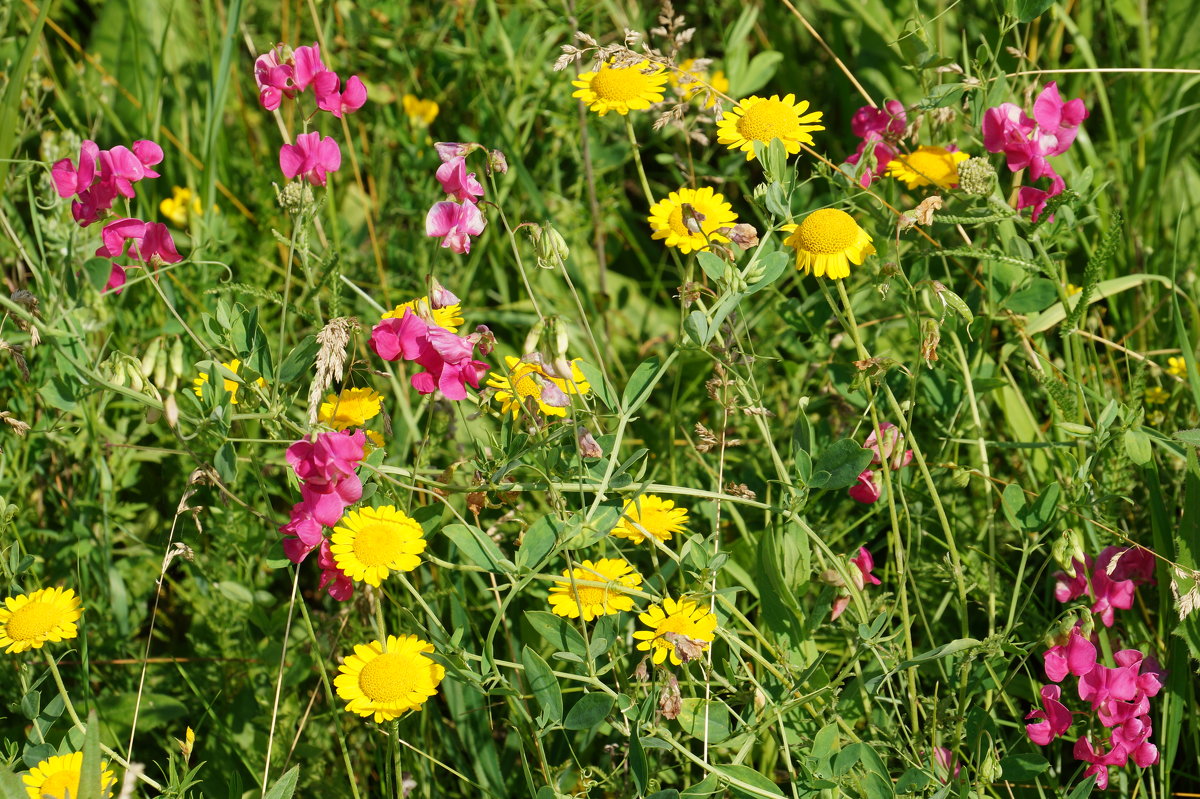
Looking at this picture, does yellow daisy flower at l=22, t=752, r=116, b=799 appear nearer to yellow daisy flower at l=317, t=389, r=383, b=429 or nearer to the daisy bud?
yellow daisy flower at l=317, t=389, r=383, b=429

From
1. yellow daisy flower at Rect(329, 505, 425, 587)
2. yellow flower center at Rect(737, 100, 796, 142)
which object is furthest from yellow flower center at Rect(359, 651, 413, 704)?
yellow flower center at Rect(737, 100, 796, 142)

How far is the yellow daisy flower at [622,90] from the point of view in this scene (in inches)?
66.1

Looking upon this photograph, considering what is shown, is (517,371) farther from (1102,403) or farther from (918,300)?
(1102,403)

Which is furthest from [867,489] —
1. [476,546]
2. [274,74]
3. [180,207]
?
[180,207]

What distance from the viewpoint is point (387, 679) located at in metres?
1.30

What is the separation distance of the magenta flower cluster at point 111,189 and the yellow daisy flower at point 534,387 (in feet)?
1.57

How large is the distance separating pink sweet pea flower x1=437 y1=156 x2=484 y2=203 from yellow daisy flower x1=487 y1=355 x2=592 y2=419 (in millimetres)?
203

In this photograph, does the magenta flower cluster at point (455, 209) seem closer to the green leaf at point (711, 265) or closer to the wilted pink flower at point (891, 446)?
the green leaf at point (711, 265)

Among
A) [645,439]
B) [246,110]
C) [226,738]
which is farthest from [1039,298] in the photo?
[246,110]

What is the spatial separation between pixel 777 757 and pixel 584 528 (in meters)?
0.56

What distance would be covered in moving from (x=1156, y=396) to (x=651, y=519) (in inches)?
38.5

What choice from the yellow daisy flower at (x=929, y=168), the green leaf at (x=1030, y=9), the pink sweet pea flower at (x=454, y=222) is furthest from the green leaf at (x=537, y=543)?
the green leaf at (x=1030, y=9)

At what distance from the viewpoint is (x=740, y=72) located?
2451 mm

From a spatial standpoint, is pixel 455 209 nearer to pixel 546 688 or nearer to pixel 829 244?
pixel 829 244
